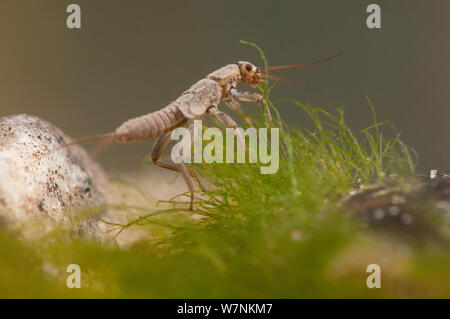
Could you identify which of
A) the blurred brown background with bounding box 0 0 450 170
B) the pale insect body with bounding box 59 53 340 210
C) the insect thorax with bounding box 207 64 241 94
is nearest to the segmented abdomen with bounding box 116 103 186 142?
the pale insect body with bounding box 59 53 340 210

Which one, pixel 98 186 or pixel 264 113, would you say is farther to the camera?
pixel 98 186

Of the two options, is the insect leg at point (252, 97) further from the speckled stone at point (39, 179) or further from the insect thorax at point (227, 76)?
the speckled stone at point (39, 179)

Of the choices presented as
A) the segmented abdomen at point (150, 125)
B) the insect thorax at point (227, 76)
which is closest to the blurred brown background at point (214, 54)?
the insect thorax at point (227, 76)

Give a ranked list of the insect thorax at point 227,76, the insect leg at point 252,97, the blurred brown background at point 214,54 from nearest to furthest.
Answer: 1. the insect leg at point 252,97
2. the insect thorax at point 227,76
3. the blurred brown background at point 214,54

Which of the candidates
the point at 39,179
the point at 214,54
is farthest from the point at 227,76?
the point at 214,54

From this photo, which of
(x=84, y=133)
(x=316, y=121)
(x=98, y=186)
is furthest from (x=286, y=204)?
(x=84, y=133)

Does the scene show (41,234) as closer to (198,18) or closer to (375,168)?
(375,168)

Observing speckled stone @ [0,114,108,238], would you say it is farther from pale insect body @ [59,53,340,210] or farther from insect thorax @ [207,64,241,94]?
insect thorax @ [207,64,241,94]
